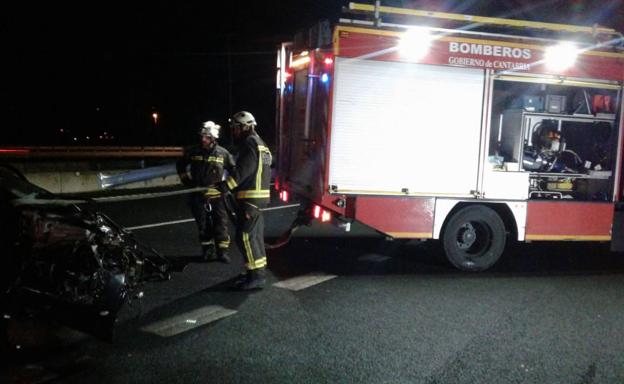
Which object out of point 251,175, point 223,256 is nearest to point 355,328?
point 251,175

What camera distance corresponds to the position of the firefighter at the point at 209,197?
661 centimetres

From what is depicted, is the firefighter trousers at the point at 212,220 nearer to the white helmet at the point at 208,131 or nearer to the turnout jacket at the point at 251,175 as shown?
the white helmet at the point at 208,131

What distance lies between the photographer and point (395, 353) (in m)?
4.08

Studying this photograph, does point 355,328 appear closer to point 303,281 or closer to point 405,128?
point 303,281

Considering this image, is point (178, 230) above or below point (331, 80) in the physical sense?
below

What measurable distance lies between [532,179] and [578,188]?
65cm

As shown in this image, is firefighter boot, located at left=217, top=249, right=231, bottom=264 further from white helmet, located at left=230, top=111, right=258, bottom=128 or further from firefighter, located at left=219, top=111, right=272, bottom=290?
white helmet, located at left=230, top=111, right=258, bottom=128

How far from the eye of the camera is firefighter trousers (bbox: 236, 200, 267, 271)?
5.53 metres

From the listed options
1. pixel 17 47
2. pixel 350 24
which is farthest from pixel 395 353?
pixel 17 47

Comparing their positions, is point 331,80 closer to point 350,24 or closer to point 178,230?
point 350,24

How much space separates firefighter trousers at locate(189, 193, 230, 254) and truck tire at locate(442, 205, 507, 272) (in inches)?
102

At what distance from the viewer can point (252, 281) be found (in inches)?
218

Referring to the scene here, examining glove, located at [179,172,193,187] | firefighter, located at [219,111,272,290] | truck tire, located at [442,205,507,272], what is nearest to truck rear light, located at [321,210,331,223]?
firefighter, located at [219,111,272,290]

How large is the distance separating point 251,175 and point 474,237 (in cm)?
289
